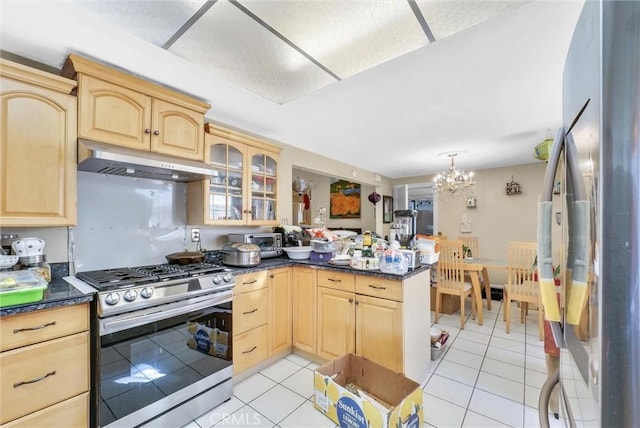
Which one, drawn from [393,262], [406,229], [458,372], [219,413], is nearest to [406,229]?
[406,229]

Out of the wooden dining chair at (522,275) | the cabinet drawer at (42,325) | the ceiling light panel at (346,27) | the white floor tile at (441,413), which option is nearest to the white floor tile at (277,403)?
the white floor tile at (441,413)

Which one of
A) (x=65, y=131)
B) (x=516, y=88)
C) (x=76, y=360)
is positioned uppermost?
(x=516, y=88)

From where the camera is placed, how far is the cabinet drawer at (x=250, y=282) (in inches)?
84.2

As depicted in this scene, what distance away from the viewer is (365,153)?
3.88 metres

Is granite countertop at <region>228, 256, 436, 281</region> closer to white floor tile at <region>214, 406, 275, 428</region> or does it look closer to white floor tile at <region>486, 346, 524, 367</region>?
white floor tile at <region>214, 406, 275, 428</region>

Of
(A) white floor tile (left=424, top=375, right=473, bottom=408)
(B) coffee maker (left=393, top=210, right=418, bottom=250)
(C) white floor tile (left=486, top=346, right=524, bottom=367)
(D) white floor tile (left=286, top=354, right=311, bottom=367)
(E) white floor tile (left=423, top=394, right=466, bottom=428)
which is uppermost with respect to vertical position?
(B) coffee maker (left=393, top=210, right=418, bottom=250)

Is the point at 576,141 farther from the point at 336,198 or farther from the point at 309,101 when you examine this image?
the point at 336,198

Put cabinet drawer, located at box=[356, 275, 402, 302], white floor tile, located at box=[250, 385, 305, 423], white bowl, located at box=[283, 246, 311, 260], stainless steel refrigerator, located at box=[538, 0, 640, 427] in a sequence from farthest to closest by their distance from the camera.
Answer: white bowl, located at box=[283, 246, 311, 260] < cabinet drawer, located at box=[356, 275, 402, 302] < white floor tile, located at box=[250, 385, 305, 423] < stainless steel refrigerator, located at box=[538, 0, 640, 427]

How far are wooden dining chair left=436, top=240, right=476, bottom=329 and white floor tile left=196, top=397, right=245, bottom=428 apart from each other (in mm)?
2470

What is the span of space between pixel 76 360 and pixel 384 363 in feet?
6.06

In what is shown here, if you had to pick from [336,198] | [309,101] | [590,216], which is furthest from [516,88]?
[336,198]

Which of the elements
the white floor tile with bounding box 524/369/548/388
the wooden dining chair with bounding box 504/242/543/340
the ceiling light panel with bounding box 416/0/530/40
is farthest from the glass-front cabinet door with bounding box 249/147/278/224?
the wooden dining chair with bounding box 504/242/543/340

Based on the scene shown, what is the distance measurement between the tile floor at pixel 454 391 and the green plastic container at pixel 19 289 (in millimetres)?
1169

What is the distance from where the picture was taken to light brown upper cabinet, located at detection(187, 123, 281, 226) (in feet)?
7.75
